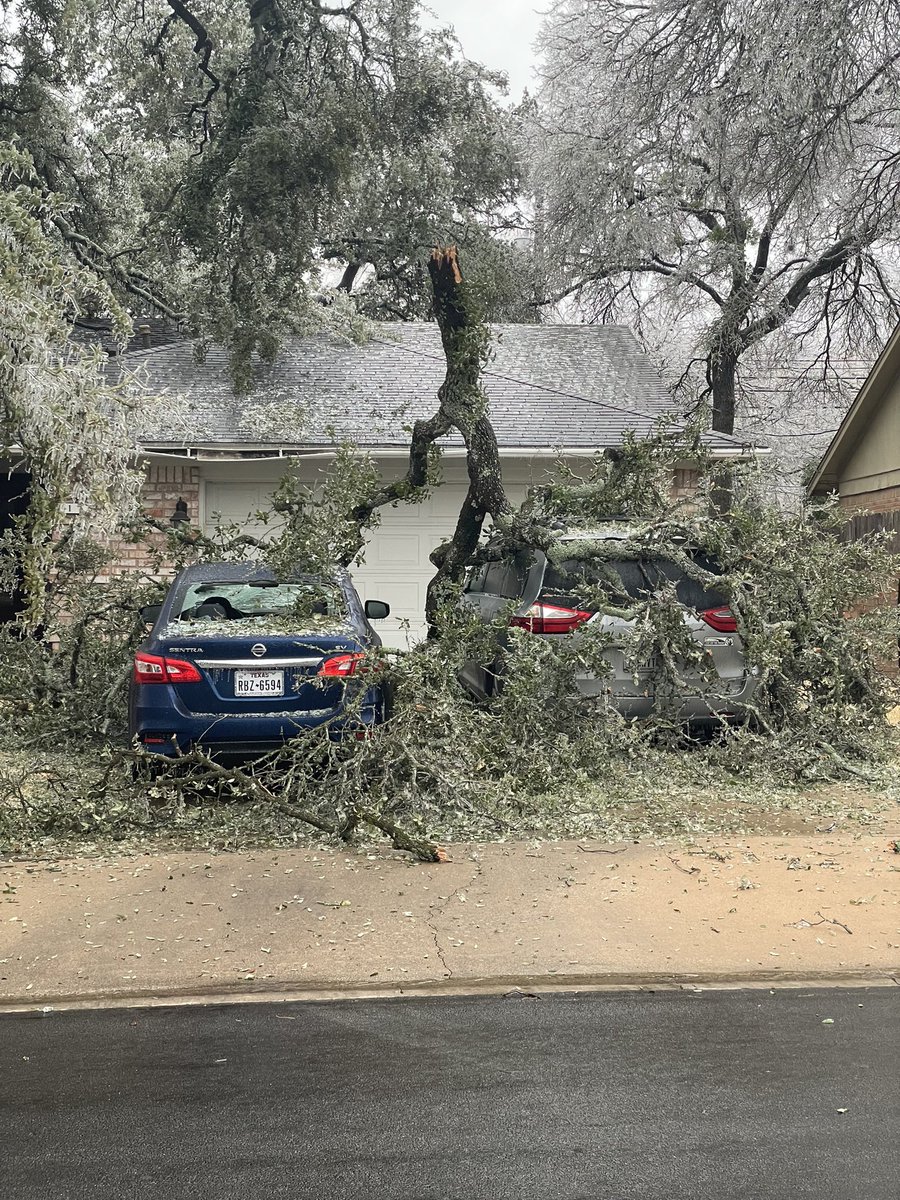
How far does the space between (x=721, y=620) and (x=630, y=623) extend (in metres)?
0.72

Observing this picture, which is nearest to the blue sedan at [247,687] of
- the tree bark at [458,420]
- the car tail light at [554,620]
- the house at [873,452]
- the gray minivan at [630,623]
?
the gray minivan at [630,623]

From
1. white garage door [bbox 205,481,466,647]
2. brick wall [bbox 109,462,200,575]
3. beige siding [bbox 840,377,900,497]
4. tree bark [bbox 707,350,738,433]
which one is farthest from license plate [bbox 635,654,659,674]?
tree bark [bbox 707,350,738,433]

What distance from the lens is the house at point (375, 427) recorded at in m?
14.5

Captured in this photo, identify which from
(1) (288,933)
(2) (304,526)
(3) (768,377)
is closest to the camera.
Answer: (1) (288,933)

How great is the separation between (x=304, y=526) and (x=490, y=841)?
3270 mm

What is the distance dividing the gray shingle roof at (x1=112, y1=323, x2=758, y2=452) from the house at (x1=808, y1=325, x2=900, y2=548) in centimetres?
145

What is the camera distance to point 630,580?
29.6ft

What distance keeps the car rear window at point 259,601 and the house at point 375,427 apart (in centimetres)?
479

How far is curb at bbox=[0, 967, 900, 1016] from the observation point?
15.3 ft

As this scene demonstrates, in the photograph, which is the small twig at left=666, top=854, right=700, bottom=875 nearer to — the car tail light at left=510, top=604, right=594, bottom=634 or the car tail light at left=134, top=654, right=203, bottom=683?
the car tail light at left=510, top=604, right=594, bottom=634

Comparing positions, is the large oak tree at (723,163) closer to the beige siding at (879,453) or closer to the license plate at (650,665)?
the beige siding at (879,453)

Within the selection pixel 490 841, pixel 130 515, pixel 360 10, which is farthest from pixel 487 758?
pixel 360 10

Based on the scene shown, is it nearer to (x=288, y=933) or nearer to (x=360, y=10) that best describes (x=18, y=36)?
(x=360, y=10)

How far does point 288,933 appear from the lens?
5336 mm
